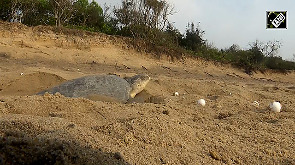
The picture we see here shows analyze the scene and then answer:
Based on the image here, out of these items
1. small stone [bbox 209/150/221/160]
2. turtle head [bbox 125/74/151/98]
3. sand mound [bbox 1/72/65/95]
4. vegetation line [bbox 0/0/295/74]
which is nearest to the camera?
small stone [bbox 209/150/221/160]

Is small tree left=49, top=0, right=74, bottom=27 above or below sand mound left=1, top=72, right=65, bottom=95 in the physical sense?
above

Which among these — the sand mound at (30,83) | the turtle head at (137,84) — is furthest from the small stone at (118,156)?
the sand mound at (30,83)

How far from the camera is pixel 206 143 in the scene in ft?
9.82

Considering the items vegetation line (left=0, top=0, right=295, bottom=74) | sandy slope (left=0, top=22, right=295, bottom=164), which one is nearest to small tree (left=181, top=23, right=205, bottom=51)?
vegetation line (left=0, top=0, right=295, bottom=74)

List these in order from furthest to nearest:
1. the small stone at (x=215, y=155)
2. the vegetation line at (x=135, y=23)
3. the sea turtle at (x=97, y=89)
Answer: the vegetation line at (x=135, y=23), the sea turtle at (x=97, y=89), the small stone at (x=215, y=155)

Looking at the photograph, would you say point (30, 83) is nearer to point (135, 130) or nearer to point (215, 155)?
point (135, 130)

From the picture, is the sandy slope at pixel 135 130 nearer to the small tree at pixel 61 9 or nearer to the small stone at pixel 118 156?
the small stone at pixel 118 156

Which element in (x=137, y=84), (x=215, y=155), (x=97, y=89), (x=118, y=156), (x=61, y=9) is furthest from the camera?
(x=61, y=9)

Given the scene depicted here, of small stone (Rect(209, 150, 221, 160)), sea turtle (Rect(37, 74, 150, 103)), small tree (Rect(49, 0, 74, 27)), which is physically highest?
small tree (Rect(49, 0, 74, 27))

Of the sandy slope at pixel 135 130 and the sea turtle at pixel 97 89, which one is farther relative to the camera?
the sea turtle at pixel 97 89

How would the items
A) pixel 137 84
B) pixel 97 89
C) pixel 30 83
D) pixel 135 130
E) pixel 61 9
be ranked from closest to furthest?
pixel 135 130 < pixel 97 89 < pixel 137 84 < pixel 30 83 < pixel 61 9

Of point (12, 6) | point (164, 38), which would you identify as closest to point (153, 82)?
point (164, 38)

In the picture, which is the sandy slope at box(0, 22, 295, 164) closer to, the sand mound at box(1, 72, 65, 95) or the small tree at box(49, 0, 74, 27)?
the sand mound at box(1, 72, 65, 95)

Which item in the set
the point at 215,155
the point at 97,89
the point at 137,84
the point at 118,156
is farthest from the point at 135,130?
the point at 137,84
